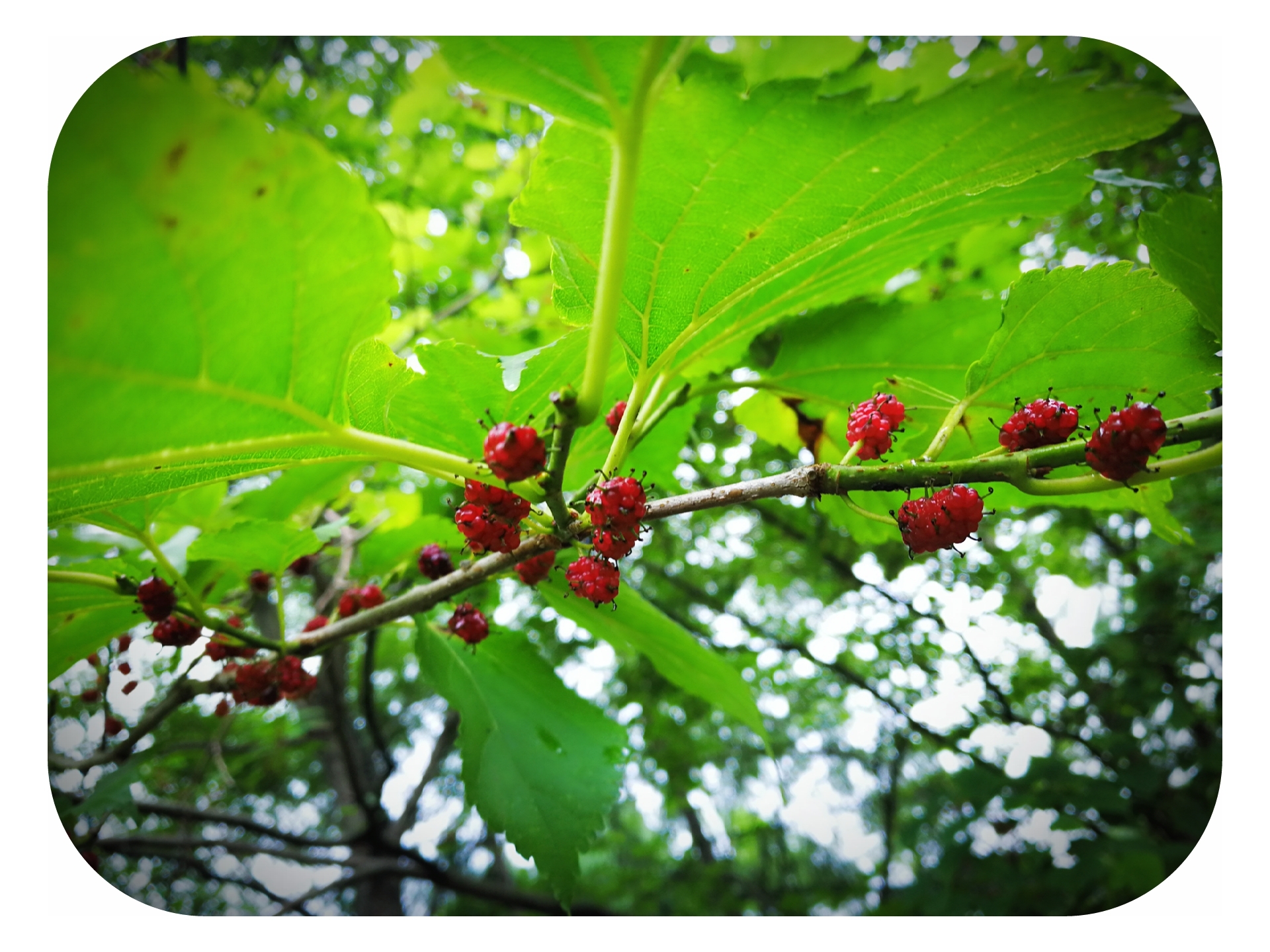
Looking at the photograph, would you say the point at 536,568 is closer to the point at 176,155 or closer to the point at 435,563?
the point at 435,563

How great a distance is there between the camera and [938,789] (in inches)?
46.5

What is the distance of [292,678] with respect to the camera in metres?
0.65

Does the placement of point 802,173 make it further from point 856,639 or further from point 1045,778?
point 856,639

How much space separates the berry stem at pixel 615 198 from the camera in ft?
0.99

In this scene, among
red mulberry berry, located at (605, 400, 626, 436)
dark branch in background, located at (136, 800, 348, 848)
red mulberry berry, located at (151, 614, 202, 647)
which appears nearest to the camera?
red mulberry berry, located at (605, 400, 626, 436)

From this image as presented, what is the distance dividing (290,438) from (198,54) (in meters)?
0.45

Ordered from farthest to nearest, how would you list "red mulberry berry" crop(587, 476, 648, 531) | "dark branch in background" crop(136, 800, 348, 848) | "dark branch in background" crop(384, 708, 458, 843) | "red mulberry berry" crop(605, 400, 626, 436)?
"dark branch in background" crop(384, 708, 458, 843) → "dark branch in background" crop(136, 800, 348, 848) → "red mulberry berry" crop(605, 400, 626, 436) → "red mulberry berry" crop(587, 476, 648, 531)

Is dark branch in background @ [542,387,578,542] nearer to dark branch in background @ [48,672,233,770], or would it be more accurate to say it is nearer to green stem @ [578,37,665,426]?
green stem @ [578,37,665,426]

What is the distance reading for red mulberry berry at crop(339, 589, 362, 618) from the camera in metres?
0.71

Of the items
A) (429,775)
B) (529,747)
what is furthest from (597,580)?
(429,775)

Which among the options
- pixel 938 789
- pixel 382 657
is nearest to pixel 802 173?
pixel 938 789

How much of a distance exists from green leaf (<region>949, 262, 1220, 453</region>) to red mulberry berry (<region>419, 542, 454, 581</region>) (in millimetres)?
445

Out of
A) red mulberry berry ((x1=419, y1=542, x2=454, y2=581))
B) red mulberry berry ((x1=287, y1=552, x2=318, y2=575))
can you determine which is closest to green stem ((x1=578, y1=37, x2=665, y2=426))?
Result: red mulberry berry ((x1=419, y1=542, x2=454, y2=581))

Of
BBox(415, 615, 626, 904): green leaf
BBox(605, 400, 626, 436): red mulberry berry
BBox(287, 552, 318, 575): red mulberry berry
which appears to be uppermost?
BBox(287, 552, 318, 575): red mulberry berry
